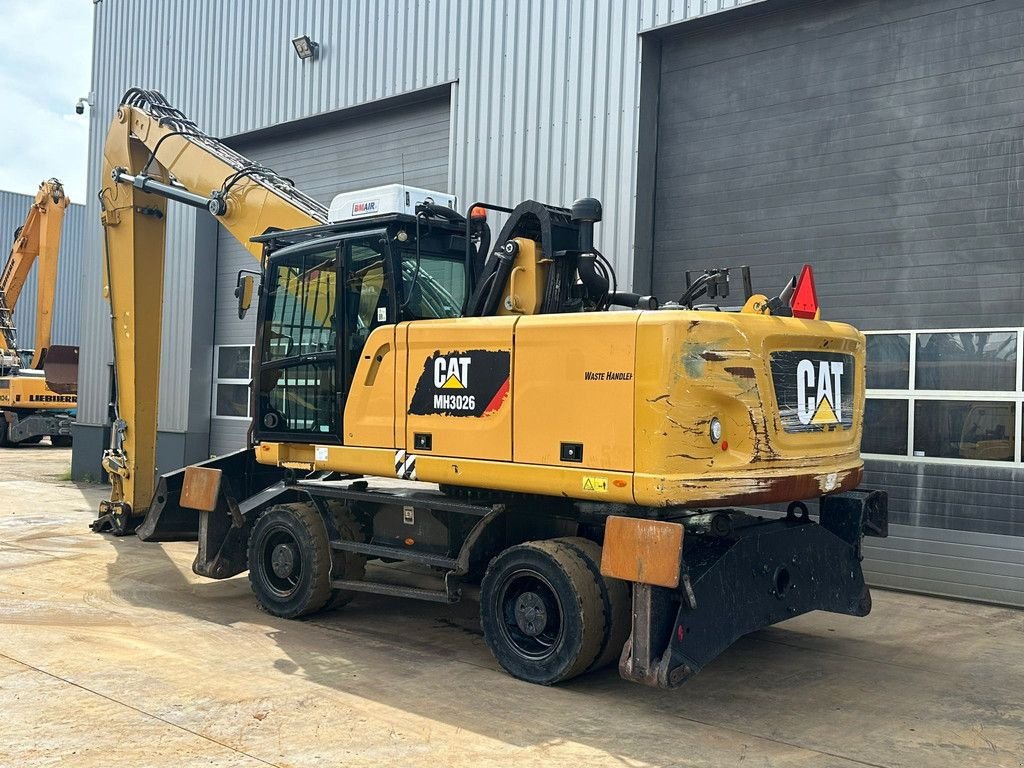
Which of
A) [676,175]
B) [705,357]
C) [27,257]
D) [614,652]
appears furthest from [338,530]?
[27,257]

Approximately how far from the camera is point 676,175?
1113cm

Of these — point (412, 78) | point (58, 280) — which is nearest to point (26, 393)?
point (412, 78)

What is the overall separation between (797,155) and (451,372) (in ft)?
17.1

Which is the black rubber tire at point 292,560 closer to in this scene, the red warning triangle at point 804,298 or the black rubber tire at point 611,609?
the black rubber tire at point 611,609

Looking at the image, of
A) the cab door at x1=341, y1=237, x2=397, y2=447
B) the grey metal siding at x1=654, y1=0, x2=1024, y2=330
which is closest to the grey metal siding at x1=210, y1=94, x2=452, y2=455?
the grey metal siding at x1=654, y1=0, x2=1024, y2=330

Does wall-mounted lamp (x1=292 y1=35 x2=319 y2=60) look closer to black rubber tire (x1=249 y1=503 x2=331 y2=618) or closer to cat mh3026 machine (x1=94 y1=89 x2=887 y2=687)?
cat mh3026 machine (x1=94 y1=89 x2=887 y2=687)

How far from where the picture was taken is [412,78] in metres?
13.5

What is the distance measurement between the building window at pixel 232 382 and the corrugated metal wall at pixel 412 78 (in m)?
0.57

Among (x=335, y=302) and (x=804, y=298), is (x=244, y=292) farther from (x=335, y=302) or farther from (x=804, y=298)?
(x=804, y=298)

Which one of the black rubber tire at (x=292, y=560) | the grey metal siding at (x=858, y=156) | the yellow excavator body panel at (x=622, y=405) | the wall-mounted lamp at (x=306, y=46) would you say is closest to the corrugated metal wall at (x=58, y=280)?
the wall-mounted lamp at (x=306, y=46)

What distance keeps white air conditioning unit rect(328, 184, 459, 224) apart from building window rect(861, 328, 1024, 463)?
15.0 ft

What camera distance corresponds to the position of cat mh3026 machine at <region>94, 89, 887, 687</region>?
5891mm

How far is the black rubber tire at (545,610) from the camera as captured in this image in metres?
6.09

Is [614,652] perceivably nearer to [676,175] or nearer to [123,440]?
[676,175]
